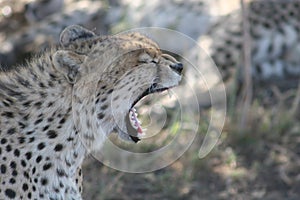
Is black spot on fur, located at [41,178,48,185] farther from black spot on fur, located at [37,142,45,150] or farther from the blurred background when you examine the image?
the blurred background

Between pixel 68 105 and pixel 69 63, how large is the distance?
0.17 metres

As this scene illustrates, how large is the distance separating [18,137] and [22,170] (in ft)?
0.40

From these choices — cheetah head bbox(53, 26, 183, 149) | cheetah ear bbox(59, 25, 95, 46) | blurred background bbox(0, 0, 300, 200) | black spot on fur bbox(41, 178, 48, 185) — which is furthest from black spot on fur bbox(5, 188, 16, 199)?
blurred background bbox(0, 0, 300, 200)

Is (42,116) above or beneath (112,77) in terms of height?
beneath

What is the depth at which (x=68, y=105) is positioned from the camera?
3.30 metres

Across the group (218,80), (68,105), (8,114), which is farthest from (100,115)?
(218,80)

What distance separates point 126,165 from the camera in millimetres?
4500

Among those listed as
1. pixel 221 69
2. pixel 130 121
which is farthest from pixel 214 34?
pixel 130 121

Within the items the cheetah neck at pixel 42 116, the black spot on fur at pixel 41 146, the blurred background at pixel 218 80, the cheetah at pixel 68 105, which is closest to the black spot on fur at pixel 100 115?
the cheetah at pixel 68 105

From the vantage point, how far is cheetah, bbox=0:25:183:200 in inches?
129

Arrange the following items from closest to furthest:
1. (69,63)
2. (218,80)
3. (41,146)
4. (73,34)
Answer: (69,63) < (41,146) < (73,34) < (218,80)

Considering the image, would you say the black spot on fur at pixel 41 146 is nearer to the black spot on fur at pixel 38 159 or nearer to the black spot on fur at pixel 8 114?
the black spot on fur at pixel 38 159

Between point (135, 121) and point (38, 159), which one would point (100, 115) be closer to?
point (135, 121)

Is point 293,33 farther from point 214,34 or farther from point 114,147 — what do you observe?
point 114,147
